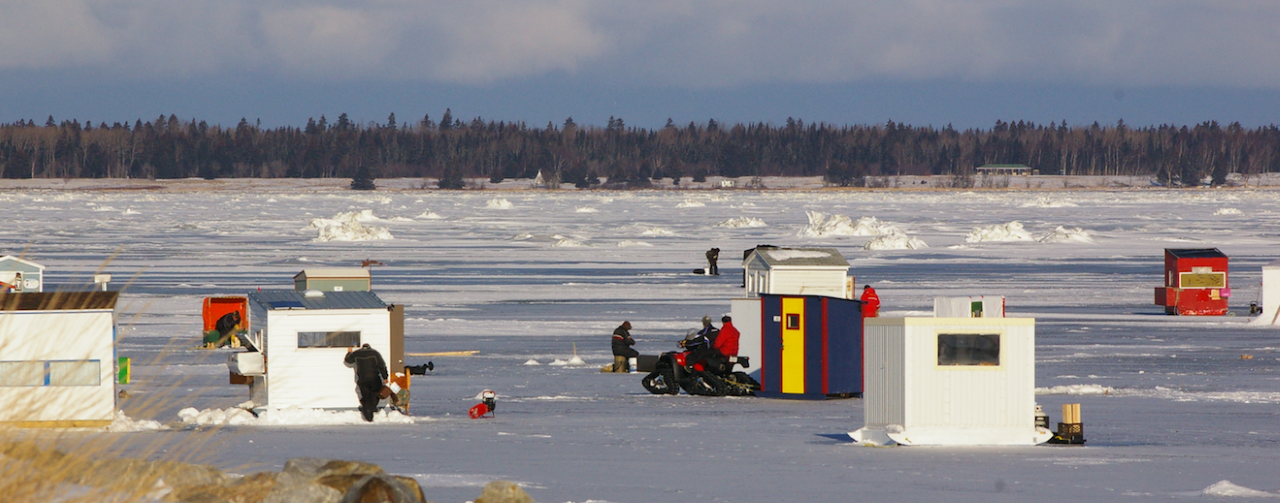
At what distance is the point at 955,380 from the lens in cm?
1391

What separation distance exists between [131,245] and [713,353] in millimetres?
42132

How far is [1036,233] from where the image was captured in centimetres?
6656

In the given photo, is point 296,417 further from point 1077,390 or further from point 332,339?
point 1077,390

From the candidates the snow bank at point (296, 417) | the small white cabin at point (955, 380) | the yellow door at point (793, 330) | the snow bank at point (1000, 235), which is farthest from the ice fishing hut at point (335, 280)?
the snow bank at point (1000, 235)

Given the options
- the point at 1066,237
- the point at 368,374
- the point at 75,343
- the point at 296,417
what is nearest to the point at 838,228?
the point at 1066,237

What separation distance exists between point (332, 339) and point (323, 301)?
1.62 ft

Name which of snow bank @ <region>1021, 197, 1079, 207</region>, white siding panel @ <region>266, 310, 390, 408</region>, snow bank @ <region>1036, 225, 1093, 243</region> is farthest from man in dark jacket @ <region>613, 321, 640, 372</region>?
snow bank @ <region>1021, 197, 1079, 207</region>

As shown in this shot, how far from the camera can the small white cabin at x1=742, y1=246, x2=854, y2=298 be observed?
929 inches

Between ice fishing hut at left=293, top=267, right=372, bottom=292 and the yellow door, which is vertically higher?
ice fishing hut at left=293, top=267, right=372, bottom=292

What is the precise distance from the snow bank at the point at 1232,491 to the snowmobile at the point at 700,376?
781cm

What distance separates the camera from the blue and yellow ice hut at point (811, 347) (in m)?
17.6

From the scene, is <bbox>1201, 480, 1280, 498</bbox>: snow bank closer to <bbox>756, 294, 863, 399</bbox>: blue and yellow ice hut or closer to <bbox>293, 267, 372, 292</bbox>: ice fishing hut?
<bbox>756, 294, 863, 399</bbox>: blue and yellow ice hut

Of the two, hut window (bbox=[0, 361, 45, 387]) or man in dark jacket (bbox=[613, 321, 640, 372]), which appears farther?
man in dark jacket (bbox=[613, 321, 640, 372])

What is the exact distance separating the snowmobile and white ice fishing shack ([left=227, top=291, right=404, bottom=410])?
3.87m
